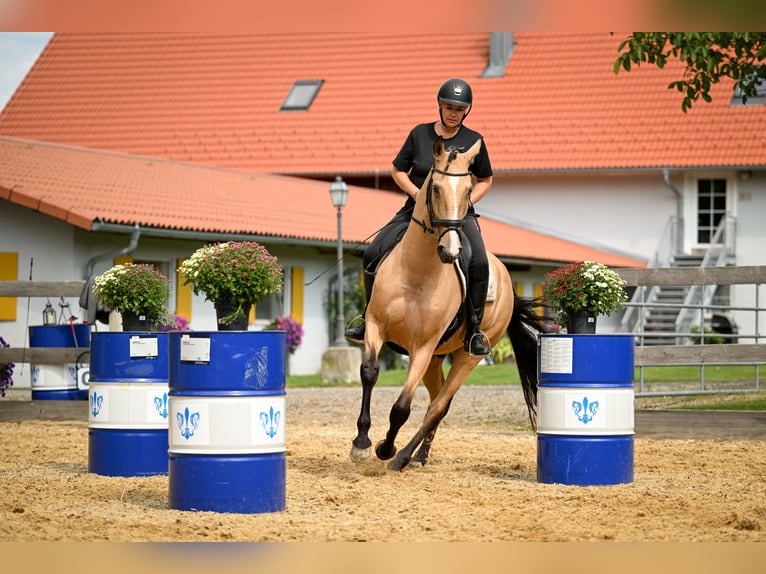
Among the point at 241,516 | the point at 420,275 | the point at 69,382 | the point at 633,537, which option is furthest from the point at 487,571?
the point at 69,382

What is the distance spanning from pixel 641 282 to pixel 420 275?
4319 mm

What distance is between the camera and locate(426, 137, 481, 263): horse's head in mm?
7754

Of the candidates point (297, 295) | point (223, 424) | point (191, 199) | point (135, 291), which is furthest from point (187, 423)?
point (297, 295)

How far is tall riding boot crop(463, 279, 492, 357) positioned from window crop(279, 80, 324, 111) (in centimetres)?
2757

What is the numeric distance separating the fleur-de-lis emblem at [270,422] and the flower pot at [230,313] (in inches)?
21.3

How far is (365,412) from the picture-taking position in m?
8.34

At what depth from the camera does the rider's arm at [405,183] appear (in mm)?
8789

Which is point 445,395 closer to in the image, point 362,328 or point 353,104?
point 362,328

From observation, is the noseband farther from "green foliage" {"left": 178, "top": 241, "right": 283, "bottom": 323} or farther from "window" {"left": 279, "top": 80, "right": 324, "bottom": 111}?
"window" {"left": 279, "top": 80, "right": 324, "bottom": 111}

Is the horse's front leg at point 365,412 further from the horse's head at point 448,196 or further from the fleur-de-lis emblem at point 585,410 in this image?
the fleur-de-lis emblem at point 585,410

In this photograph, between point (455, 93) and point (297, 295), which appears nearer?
point (455, 93)

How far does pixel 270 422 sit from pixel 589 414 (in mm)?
2494

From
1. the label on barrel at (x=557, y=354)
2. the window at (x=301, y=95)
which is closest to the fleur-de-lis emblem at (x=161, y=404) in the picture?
the label on barrel at (x=557, y=354)
